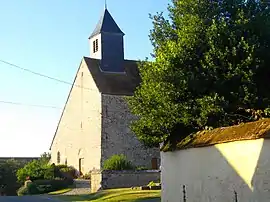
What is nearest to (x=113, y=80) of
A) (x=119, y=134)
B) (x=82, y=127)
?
(x=119, y=134)

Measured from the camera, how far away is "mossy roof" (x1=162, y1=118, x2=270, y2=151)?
11.9 meters

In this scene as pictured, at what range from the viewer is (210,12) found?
18.3m

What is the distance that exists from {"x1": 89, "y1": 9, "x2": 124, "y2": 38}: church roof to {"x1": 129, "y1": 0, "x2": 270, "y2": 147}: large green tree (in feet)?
116

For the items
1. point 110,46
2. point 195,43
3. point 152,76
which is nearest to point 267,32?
point 195,43

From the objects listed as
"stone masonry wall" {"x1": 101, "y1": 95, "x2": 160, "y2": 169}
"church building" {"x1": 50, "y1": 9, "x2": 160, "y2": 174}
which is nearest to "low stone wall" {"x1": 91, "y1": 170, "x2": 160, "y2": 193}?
"church building" {"x1": 50, "y1": 9, "x2": 160, "y2": 174}

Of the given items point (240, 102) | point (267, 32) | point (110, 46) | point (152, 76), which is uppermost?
point (110, 46)

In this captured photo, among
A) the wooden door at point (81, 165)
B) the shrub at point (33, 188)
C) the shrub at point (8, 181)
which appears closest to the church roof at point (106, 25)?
the wooden door at point (81, 165)

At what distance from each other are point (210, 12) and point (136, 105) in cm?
429

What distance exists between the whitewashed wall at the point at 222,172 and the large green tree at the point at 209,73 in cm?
141

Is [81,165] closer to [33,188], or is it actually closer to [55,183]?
[55,183]

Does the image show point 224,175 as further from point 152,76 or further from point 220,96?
point 152,76

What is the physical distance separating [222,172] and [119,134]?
36354mm

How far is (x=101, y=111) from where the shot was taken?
161 ft

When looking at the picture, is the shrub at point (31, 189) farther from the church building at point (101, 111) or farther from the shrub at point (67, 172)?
the church building at point (101, 111)
